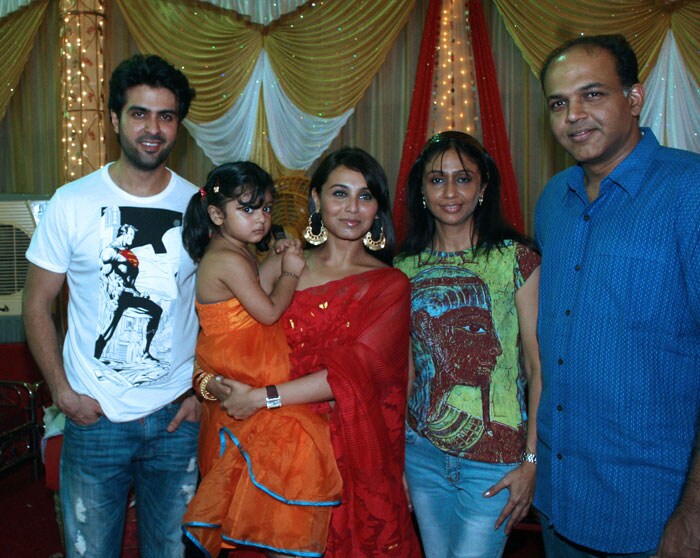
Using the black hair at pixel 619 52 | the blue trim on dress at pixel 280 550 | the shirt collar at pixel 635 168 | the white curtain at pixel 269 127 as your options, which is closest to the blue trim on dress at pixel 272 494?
the blue trim on dress at pixel 280 550

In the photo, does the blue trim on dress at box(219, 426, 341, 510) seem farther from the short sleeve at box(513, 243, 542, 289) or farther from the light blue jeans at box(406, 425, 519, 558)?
the short sleeve at box(513, 243, 542, 289)

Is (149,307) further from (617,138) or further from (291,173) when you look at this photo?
(291,173)

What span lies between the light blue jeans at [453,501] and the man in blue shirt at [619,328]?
185mm

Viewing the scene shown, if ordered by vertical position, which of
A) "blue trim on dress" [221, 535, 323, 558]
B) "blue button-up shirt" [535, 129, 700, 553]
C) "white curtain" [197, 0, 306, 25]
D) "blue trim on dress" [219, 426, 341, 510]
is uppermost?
"white curtain" [197, 0, 306, 25]

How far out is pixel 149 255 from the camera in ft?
6.38

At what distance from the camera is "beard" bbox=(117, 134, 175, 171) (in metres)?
1.94

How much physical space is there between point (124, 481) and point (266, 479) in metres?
0.56

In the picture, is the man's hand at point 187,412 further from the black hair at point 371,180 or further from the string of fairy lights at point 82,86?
the string of fairy lights at point 82,86

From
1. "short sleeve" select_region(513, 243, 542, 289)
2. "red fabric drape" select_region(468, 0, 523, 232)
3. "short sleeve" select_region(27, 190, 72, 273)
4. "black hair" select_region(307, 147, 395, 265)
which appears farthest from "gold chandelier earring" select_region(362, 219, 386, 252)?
"red fabric drape" select_region(468, 0, 523, 232)

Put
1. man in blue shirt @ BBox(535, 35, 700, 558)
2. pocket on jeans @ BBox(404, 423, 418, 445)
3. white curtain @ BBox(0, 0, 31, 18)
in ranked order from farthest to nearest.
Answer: white curtain @ BBox(0, 0, 31, 18) < pocket on jeans @ BBox(404, 423, 418, 445) < man in blue shirt @ BBox(535, 35, 700, 558)

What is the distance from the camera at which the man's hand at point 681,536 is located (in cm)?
125

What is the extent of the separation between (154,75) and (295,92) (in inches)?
117

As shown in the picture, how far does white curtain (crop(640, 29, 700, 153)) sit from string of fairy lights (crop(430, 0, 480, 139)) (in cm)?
120

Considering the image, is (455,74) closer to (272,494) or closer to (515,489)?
(515,489)
